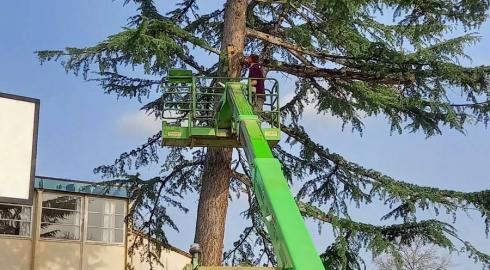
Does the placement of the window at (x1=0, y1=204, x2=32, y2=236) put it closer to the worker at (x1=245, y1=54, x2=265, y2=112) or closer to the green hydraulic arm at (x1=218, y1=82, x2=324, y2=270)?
the worker at (x1=245, y1=54, x2=265, y2=112)

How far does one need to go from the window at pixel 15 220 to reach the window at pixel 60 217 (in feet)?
1.42

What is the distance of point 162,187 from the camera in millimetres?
15469

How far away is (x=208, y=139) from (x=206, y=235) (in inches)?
108

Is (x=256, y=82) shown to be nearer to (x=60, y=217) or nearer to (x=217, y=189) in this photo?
(x=217, y=189)

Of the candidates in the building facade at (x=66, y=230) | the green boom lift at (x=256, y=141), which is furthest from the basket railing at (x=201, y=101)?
the building facade at (x=66, y=230)

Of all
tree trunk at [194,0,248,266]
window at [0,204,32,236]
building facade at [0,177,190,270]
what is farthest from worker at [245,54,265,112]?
window at [0,204,32,236]

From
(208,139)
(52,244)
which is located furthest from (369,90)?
(52,244)

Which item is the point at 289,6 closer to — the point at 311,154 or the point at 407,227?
the point at 311,154

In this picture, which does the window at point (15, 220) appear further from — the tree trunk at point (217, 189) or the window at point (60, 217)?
the tree trunk at point (217, 189)

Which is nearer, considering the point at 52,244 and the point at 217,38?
the point at 217,38

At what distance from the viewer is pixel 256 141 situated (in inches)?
355

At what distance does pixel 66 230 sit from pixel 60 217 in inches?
18.3

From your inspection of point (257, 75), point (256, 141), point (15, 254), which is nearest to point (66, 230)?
point (15, 254)

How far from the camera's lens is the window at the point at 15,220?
1977 cm
